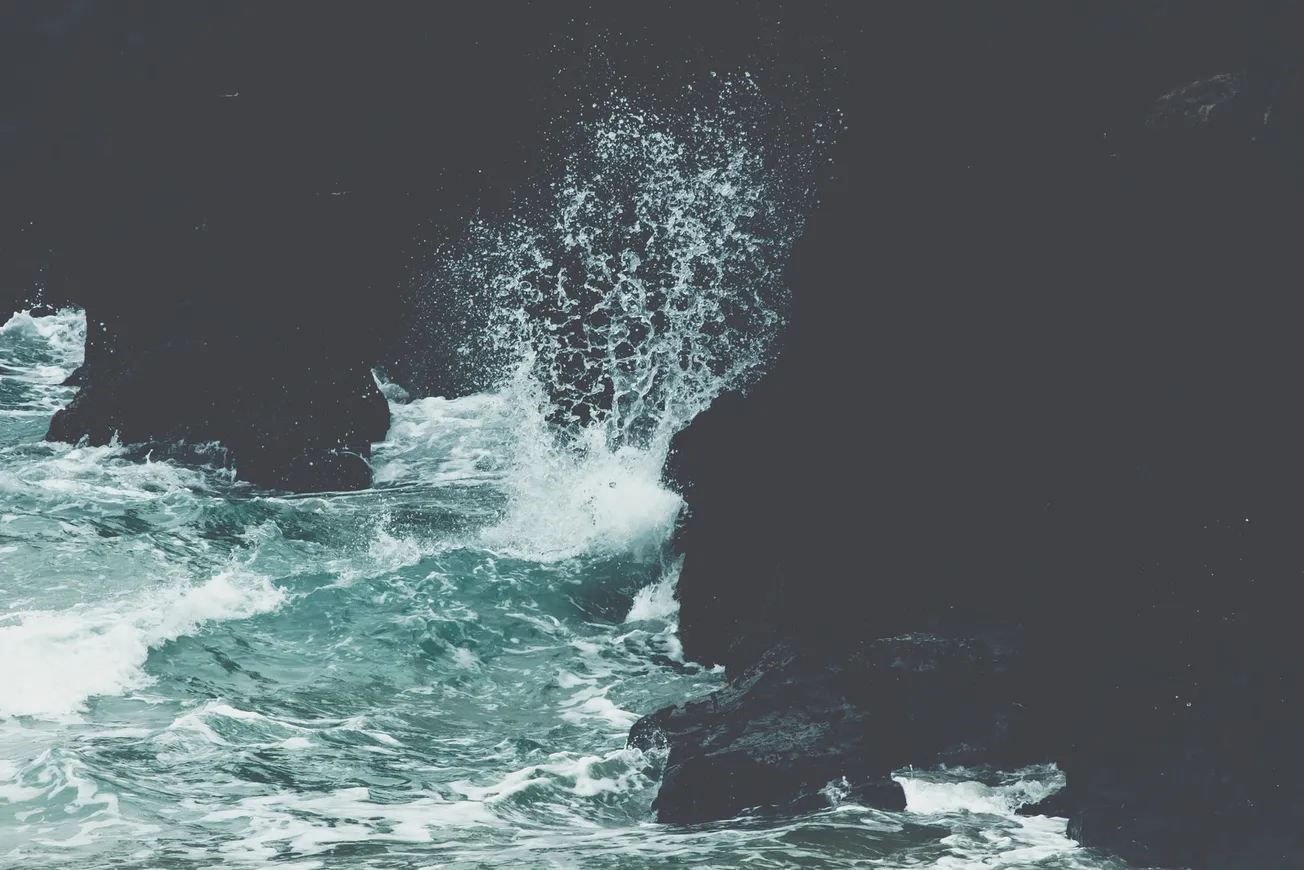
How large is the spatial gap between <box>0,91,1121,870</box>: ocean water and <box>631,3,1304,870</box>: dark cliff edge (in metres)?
0.49

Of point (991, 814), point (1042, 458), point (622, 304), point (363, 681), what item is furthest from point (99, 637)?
point (622, 304)

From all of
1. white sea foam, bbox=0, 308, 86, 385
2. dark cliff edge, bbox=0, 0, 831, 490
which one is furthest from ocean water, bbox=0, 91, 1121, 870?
dark cliff edge, bbox=0, 0, 831, 490

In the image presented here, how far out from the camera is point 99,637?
31.1ft

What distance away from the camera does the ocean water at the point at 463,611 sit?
6438 millimetres

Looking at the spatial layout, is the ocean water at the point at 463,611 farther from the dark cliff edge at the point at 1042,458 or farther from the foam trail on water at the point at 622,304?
the dark cliff edge at the point at 1042,458

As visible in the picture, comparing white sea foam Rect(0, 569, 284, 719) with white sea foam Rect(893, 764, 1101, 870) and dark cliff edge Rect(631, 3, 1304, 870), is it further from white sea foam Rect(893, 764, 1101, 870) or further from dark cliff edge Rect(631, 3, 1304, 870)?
white sea foam Rect(893, 764, 1101, 870)

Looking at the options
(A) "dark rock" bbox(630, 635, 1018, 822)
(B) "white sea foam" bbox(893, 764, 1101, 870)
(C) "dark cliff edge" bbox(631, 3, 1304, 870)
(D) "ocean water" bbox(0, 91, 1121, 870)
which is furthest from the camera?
(A) "dark rock" bbox(630, 635, 1018, 822)

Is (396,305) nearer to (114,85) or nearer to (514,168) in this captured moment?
(514,168)

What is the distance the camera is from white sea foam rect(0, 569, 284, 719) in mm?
8430

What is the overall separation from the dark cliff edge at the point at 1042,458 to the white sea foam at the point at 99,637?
12.3ft

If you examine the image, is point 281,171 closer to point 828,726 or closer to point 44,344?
point 44,344

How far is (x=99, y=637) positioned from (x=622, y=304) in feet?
33.6

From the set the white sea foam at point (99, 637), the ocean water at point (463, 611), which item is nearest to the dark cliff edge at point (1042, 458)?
the ocean water at point (463, 611)

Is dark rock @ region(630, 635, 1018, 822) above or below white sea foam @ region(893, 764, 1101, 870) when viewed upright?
above
